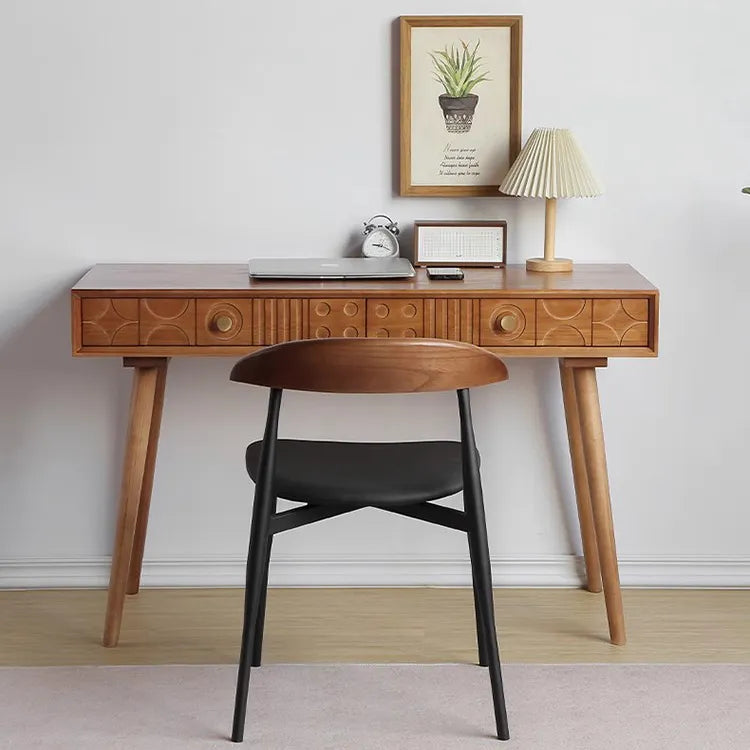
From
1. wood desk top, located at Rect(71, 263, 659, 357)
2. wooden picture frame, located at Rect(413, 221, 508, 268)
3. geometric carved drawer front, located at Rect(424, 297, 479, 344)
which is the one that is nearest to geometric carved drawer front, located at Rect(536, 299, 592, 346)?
wood desk top, located at Rect(71, 263, 659, 357)

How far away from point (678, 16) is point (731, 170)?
15.1 inches

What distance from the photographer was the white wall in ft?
9.32

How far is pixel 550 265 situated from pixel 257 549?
3.31 ft

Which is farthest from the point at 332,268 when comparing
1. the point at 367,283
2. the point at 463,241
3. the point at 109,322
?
the point at 109,322

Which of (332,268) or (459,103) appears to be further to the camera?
(459,103)

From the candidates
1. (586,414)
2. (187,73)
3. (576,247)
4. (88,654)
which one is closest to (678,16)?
(576,247)

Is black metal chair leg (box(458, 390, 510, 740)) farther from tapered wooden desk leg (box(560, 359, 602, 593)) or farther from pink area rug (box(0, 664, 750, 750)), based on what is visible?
tapered wooden desk leg (box(560, 359, 602, 593))

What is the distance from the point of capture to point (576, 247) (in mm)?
2930

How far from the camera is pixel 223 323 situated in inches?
98.3

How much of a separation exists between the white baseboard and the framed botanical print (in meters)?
0.93

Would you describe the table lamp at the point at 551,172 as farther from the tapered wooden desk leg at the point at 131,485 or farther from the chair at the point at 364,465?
the tapered wooden desk leg at the point at 131,485

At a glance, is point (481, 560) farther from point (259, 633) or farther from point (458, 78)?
point (458, 78)

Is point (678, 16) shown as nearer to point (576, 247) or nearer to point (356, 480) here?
point (576, 247)

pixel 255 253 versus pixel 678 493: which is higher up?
pixel 255 253
